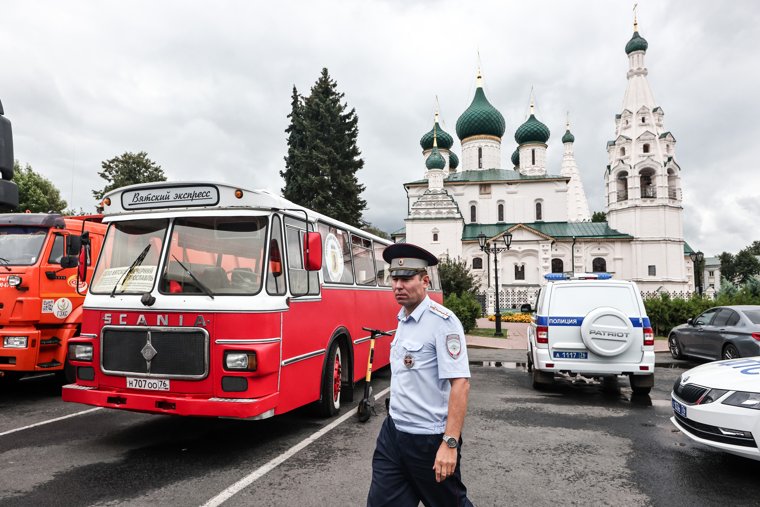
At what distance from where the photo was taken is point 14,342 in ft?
25.0

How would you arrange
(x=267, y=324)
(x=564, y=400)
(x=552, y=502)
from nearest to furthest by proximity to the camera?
(x=552, y=502) < (x=267, y=324) < (x=564, y=400)

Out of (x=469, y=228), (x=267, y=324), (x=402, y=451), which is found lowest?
(x=402, y=451)

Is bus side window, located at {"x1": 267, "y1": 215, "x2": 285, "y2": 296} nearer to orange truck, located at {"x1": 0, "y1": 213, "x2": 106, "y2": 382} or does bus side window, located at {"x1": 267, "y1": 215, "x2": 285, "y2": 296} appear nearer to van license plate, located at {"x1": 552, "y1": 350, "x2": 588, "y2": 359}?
→ orange truck, located at {"x1": 0, "y1": 213, "x2": 106, "y2": 382}

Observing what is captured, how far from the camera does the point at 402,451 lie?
8.94ft

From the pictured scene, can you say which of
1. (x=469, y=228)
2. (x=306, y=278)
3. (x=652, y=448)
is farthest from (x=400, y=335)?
(x=469, y=228)

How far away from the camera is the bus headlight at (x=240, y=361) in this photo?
5070 mm

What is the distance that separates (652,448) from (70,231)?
932 cm

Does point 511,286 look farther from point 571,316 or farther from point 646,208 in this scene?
point 571,316

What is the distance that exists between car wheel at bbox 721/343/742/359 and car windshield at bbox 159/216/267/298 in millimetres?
10949

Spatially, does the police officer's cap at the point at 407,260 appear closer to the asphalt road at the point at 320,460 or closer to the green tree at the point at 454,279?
the asphalt road at the point at 320,460

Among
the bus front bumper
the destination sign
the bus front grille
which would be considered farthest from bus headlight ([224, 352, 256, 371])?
the destination sign

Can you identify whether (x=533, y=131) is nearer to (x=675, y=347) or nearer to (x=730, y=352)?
(x=675, y=347)

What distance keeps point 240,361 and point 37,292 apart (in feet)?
15.9

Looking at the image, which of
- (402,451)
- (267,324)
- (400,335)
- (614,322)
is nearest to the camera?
(402,451)
